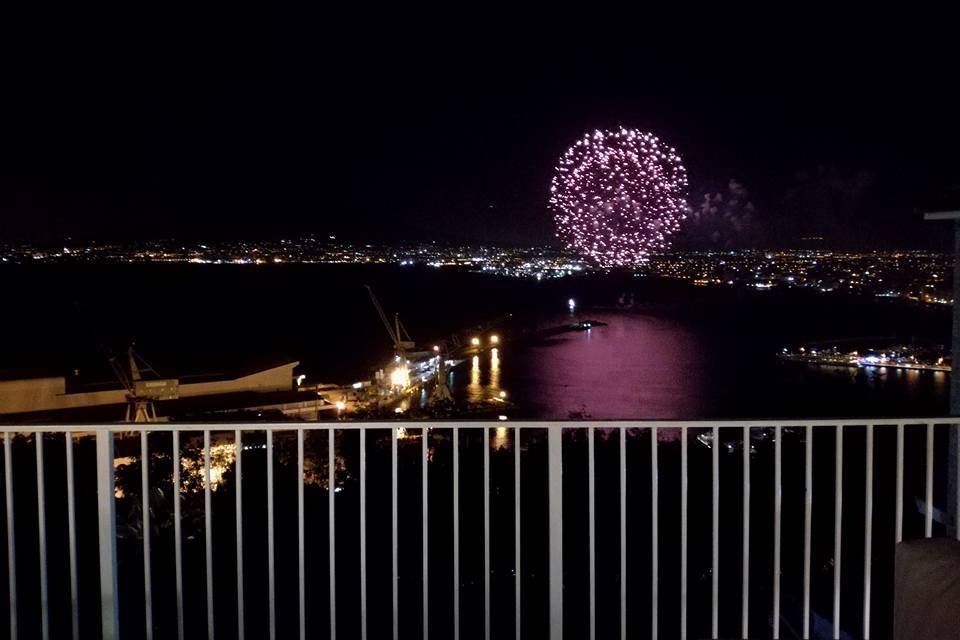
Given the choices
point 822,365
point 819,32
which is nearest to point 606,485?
point 819,32

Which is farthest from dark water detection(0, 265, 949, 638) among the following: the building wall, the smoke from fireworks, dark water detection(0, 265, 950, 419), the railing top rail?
the building wall

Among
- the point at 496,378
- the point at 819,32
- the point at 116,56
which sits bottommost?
the point at 496,378

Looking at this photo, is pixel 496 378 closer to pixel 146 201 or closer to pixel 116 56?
pixel 146 201

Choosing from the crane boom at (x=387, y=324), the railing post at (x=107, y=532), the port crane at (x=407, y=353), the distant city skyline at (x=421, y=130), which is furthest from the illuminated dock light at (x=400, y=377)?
the railing post at (x=107, y=532)

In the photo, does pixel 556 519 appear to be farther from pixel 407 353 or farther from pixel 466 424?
pixel 407 353

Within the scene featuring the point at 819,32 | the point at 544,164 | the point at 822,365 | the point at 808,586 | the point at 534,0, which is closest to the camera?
the point at 808,586

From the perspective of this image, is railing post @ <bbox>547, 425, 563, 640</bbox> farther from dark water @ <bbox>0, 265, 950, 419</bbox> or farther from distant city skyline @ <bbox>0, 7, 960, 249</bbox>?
dark water @ <bbox>0, 265, 950, 419</bbox>
